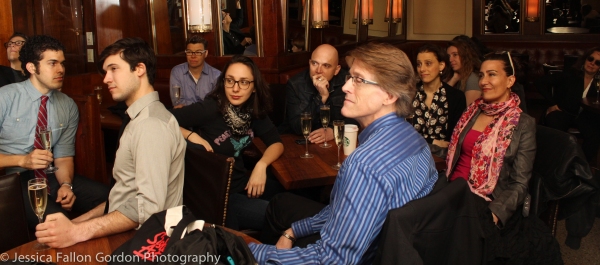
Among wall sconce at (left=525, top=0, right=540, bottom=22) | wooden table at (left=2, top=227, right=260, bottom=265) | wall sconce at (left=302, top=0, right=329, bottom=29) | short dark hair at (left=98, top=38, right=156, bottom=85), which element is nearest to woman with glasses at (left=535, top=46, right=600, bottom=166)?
wall sconce at (left=302, top=0, right=329, bottom=29)

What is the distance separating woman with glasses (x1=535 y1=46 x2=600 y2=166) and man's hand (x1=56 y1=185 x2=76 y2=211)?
435cm

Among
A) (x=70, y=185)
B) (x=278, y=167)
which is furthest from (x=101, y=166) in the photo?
(x=278, y=167)

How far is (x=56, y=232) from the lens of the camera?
172 centimetres

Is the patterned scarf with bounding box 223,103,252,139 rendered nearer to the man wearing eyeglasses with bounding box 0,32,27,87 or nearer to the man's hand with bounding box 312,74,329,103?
the man's hand with bounding box 312,74,329,103

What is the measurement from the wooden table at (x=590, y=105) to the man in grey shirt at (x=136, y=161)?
3.63 m

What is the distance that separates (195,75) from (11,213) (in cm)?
322

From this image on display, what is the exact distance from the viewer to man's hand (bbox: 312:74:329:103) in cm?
367

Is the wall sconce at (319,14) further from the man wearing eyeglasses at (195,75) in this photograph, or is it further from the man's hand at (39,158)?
the man's hand at (39,158)

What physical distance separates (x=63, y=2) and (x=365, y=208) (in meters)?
4.95

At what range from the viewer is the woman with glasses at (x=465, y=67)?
4.44m

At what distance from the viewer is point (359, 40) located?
27.2 ft

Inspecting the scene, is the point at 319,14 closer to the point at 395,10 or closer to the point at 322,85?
the point at 322,85

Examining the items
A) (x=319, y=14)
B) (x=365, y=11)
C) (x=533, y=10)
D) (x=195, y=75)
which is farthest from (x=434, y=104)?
(x=533, y=10)

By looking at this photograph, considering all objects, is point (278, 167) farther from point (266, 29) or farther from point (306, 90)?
point (266, 29)
